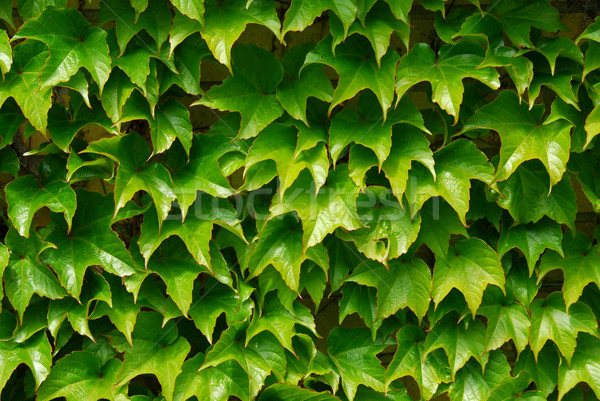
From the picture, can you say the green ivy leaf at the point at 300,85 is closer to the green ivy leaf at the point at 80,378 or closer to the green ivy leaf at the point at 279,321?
the green ivy leaf at the point at 279,321

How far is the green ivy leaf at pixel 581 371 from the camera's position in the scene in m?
1.32

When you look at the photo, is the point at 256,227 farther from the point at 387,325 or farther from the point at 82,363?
the point at 82,363

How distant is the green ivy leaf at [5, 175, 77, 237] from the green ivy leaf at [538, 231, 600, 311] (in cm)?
113

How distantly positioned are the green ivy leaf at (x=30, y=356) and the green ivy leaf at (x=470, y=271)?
0.94m

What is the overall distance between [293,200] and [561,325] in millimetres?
741

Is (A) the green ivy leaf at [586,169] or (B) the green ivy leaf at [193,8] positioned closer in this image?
(B) the green ivy leaf at [193,8]

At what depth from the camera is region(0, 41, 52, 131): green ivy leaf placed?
1.14 metres

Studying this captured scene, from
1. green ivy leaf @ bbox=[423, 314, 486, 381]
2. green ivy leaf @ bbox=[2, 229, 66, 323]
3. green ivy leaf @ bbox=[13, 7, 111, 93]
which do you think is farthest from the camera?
green ivy leaf @ bbox=[423, 314, 486, 381]

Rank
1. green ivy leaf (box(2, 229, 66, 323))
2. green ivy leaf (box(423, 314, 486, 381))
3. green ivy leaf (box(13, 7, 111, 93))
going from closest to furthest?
1. green ivy leaf (box(13, 7, 111, 93))
2. green ivy leaf (box(2, 229, 66, 323))
3. green ivy leaf (box(423, 314, 486, 381))

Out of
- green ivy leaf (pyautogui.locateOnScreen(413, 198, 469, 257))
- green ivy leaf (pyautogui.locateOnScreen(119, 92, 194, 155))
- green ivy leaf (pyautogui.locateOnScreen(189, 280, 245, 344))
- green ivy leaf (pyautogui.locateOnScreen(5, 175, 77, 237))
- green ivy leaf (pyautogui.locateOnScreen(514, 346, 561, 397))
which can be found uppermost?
green ivy leaf (pyautogui.locateOnScreen(119, 92, 194, 155))

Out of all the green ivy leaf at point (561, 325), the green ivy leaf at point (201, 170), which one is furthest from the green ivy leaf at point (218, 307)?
the green ivy leaf at point (561, 325)

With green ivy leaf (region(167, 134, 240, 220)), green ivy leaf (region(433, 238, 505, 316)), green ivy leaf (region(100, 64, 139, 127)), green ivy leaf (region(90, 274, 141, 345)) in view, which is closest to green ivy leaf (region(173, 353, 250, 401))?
green ivy leaf (region(90, 274, 141, 345))

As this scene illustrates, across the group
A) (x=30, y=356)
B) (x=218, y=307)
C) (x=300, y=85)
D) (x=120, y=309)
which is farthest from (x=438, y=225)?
(x=30, y=356)

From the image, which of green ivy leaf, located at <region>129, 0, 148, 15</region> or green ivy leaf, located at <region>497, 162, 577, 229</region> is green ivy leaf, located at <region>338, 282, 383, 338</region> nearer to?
green ivy leaf, located at <region>497, 162, 577, 229</region>
